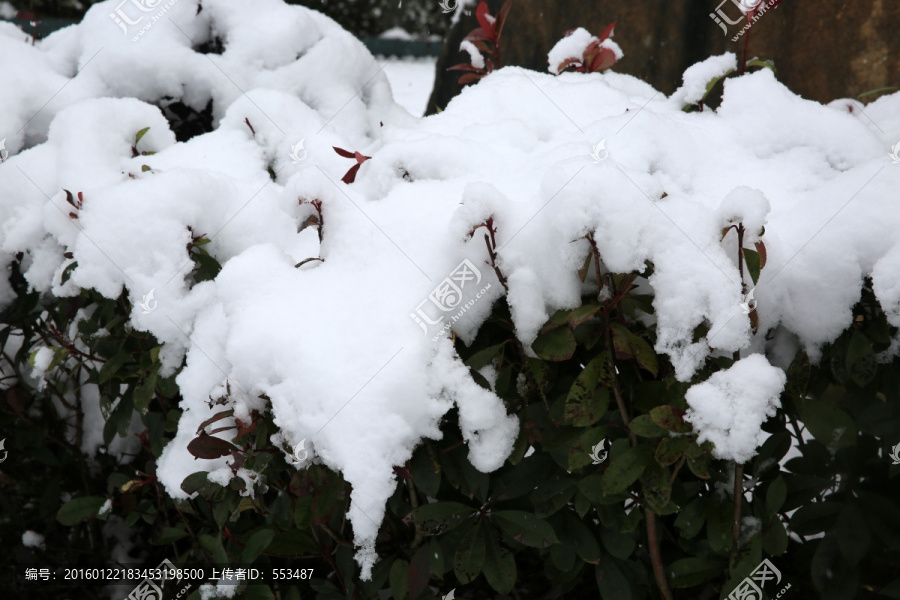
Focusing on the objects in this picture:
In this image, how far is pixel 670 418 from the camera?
99 cm

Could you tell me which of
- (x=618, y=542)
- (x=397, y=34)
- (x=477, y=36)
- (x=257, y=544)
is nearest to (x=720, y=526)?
(x=618, y=542)

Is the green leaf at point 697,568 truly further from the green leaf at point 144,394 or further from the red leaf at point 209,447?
the green leaf at point 144,394

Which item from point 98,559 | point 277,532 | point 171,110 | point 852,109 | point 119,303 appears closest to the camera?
point 277,532

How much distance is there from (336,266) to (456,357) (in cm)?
29

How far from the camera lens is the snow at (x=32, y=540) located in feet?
6.97

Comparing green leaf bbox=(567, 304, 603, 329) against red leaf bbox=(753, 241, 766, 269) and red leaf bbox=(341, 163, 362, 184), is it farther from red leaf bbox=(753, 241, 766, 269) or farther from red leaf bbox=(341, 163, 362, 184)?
red leaf bbox=(341, 163, 362, 184)

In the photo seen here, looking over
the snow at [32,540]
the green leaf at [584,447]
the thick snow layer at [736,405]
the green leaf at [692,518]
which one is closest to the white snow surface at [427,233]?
the thick snow layer at [736,405]

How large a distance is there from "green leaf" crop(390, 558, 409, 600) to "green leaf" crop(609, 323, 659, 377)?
58 cm

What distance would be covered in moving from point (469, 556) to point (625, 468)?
33cm

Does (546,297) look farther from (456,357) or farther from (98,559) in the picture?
(98,559)

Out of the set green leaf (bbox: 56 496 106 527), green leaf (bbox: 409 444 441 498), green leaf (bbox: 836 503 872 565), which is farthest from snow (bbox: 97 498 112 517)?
green leaf (bbox: 836 503 872 565)

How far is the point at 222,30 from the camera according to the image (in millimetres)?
2385

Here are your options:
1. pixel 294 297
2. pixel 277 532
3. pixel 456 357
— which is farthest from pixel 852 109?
pixel 277 532

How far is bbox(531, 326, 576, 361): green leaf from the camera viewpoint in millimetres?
1029
